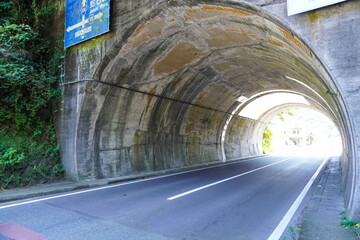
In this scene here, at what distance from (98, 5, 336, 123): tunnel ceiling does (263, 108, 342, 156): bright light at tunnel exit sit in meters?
19.8

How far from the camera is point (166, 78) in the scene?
11758mm

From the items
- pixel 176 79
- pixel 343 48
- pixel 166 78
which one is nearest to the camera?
pixel 343 48

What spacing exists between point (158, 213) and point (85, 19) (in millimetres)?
7969

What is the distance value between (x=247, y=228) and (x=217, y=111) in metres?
13.8

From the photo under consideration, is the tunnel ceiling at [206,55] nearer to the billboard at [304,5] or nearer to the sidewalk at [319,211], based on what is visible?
the billboard at [304,5]

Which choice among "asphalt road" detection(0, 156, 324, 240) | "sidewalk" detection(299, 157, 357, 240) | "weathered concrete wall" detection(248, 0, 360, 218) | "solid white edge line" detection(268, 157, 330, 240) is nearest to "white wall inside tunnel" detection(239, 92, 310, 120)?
"asphalt road" detection(0, 156, 324, 240)

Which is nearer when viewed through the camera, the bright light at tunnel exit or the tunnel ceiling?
the tunnel ceiling

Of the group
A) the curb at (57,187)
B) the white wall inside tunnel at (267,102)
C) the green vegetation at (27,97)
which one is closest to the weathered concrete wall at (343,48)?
the curb at (57,187)

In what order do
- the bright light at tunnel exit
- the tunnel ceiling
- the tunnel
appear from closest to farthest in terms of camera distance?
the tunnel ceiling → the tunnel → the bright light at tunnel exit

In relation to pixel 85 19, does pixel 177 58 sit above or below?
below

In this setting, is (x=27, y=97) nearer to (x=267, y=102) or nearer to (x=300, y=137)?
(x=267, y=102)

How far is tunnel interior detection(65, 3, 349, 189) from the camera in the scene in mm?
7520

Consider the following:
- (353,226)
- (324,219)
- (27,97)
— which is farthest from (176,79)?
(353,226)

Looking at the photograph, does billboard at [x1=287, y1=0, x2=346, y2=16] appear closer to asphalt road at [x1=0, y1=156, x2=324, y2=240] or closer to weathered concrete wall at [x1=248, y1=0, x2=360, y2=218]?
weathered concrete wall at [x1=248, y1=0, x2=360, y2=218]
